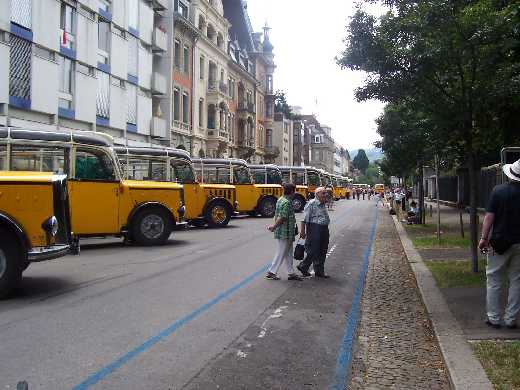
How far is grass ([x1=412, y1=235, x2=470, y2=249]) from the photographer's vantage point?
615 inches

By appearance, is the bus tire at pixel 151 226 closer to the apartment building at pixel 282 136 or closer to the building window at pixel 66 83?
the building window at pixel 66 83

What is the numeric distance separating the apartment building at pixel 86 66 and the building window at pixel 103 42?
0.17ft

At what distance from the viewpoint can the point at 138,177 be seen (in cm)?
1673

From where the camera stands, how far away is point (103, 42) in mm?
31500

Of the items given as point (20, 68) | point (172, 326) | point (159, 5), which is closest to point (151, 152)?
point (20, 68)

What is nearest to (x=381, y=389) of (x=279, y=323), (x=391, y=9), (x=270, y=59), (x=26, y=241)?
(x=279, y=323)

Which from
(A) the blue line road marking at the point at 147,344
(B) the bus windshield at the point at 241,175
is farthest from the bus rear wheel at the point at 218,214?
(A) the blue line road marking at the point at 147,344

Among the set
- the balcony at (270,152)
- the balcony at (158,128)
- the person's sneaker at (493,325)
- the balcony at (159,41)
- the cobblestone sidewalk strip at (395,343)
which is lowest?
the cobblestone sidewalk strip at (395,343)

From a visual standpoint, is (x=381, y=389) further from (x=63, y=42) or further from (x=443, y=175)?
(x=443, y=175)

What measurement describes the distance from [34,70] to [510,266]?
22.9m

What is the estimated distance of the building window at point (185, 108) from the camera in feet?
145

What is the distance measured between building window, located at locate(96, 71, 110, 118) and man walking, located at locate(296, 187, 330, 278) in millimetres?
22619

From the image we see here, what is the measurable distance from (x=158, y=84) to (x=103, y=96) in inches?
291

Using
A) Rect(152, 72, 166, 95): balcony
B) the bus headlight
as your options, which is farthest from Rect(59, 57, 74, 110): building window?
the bus headlight
